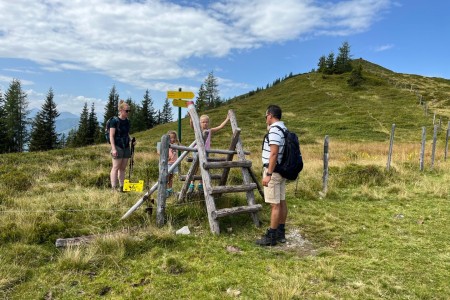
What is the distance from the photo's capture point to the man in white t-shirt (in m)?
5.43

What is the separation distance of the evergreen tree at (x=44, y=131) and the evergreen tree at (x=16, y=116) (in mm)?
3697

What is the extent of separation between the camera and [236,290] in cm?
418

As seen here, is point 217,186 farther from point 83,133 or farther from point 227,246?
point 83,133

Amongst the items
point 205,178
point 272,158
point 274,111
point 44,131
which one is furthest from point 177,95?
point 44,131

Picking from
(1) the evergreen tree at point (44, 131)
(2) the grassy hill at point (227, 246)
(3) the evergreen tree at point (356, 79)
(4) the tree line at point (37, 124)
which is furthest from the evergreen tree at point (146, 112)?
(2) the grassy hill at point (227, 246)

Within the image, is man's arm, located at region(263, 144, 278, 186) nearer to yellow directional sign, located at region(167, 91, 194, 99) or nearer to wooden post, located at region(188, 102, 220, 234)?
wooden post, located at region(188, 102, 220, 234)

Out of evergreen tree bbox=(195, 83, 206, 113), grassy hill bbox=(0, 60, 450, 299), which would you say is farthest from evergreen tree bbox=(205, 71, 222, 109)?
grassy hill bbox=(0, 60, 450, 299)

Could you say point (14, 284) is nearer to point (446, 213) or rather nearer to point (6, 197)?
point (6, 197)

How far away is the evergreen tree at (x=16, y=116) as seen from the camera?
2183 inches

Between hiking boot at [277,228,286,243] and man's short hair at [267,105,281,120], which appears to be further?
hiking boot at [277,228,286,243]

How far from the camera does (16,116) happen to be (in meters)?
57.1

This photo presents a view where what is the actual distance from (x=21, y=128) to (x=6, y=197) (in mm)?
58716

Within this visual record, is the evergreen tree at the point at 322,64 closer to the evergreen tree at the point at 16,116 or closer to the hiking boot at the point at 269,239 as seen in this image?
the evergreen tree at the point at 16,116

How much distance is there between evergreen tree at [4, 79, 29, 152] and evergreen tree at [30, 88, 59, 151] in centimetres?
370
